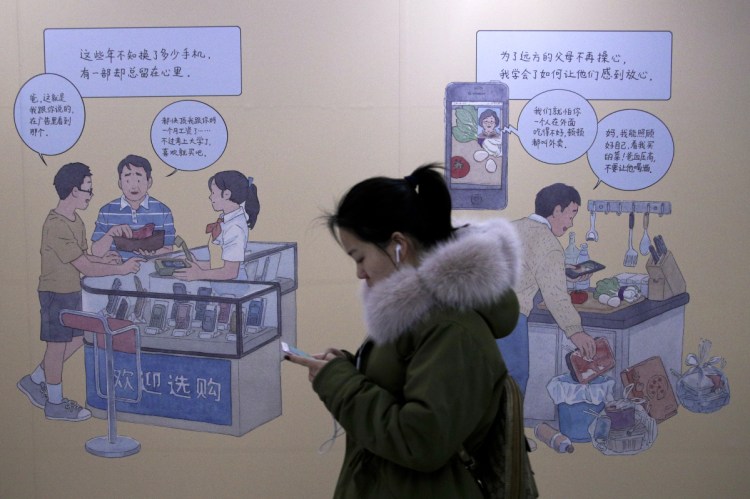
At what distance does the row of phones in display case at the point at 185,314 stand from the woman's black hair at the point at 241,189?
0.37 meters

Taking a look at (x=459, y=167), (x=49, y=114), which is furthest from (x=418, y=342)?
(x=49, y=114)

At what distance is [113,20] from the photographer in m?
3.05

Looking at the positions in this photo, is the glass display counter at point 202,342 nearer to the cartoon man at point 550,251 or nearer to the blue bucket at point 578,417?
the cartoon man at point 550,251

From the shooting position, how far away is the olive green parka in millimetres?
1445

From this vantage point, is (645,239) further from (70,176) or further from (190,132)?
(70,176)

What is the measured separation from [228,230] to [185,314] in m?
0.40

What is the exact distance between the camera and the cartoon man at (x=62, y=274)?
10.2 ft

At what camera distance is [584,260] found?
10.1ft

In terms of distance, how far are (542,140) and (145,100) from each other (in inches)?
65.7

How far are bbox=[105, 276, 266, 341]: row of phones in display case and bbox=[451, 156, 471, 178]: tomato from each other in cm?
97

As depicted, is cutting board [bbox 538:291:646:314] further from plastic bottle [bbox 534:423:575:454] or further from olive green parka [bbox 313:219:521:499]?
olive green parka [bbox 313:219:521:499]

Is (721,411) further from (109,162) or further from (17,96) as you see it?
(17,96)

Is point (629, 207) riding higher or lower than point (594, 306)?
higher

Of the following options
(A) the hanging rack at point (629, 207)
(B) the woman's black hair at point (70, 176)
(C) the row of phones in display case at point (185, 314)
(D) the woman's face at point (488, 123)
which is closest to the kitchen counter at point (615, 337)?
(A) the hanging rack at point (629, 207)
